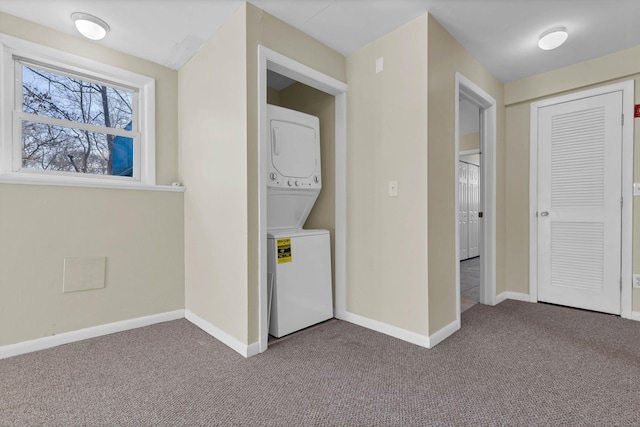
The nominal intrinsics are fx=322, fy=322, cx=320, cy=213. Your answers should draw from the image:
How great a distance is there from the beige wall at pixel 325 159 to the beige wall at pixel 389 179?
0.19m

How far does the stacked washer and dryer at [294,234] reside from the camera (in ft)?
7.86

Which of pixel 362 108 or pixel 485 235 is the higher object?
pixel 362 108

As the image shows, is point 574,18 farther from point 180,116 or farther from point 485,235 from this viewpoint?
point 180,116

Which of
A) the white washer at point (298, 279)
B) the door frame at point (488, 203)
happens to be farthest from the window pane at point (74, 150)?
the door frame at point (488, 203)

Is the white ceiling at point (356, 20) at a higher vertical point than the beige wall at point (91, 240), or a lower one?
higher

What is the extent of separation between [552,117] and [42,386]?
14.5ft

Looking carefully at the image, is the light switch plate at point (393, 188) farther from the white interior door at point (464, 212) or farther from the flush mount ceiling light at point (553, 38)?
the white interior door at point (464, 212)

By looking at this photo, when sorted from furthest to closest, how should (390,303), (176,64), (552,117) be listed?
(552,117) → (176,64) → (390,303)

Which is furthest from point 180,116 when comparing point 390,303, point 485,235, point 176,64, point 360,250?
point 485,235

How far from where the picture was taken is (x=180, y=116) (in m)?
2.90

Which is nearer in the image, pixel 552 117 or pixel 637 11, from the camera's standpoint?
pixel 637 11

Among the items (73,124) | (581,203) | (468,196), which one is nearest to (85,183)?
(73,124)

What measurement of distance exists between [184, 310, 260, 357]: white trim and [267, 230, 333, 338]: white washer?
0.31m

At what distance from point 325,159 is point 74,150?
79.1 inches
